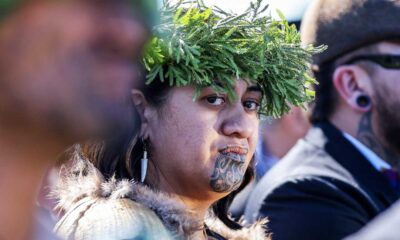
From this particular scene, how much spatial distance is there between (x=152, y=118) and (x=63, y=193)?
392mm

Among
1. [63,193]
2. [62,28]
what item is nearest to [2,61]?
[62,28]

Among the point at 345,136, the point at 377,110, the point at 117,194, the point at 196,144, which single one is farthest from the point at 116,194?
the point at 377,110

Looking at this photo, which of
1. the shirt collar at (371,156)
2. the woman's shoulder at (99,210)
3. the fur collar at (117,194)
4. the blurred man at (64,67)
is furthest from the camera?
the shirt collar at (371,156)

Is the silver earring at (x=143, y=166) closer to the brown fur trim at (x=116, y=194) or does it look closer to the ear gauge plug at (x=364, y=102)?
the brown fur trim at (x=116, y=194)

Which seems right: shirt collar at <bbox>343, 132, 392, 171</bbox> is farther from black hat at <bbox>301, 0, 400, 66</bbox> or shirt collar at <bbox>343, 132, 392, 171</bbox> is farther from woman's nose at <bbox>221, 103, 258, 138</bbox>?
woman's nose at <bbox>221, 103, 258, 138</bbox>

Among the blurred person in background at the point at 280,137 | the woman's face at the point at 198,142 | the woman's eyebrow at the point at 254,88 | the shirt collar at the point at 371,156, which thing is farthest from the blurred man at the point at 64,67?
the blurred person in background at the point at 280,137

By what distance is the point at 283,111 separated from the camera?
3475mm

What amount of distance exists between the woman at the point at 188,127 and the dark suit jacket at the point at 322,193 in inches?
27.8

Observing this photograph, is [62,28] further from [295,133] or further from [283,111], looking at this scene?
[295,133]

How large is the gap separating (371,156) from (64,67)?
2.63 meters

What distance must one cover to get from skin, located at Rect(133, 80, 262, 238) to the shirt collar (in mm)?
1088

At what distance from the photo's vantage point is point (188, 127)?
3129 millimetres

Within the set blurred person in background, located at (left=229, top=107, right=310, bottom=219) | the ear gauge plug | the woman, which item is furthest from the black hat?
blurred person in background, located at (left=229, top=107, right=310, bottom=219)

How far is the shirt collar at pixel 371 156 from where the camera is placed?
414cm
